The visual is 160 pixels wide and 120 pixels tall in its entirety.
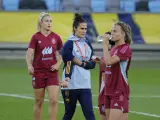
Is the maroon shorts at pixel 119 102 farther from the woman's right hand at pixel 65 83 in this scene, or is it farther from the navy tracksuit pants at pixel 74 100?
the navy tracksuit pants at pixel 74 100

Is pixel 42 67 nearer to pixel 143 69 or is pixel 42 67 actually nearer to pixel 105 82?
pixel 105 82

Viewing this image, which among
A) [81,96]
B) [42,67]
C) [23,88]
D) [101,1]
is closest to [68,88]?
[81,96]

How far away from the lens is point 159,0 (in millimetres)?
29531

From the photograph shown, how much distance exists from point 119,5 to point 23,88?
1159cm

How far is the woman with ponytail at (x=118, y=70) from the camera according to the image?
9.64 m

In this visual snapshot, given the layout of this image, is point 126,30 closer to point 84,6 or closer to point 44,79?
point 44,79

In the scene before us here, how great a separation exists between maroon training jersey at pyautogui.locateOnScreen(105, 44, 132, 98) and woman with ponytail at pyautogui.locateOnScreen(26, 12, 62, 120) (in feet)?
7.95

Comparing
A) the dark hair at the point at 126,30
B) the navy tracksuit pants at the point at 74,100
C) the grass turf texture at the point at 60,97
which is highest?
the dark hair at the point at 126,30

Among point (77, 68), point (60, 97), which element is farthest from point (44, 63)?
point (60, 97)

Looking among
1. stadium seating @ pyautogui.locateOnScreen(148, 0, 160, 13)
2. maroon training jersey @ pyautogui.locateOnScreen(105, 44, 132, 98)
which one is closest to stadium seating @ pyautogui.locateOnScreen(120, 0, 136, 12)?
stadium seating @ pyautogui.locateOnScreen(148, 0, 160, 13)

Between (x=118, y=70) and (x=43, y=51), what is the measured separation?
106 inches

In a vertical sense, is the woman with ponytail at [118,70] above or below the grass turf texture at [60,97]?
above

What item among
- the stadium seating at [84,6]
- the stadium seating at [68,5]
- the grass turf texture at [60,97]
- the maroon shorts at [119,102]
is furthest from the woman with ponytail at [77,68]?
the stadium seating at [84,6]

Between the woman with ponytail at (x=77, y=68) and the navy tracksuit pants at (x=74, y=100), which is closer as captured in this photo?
the woman with ponytail at (x=77, y=68)
